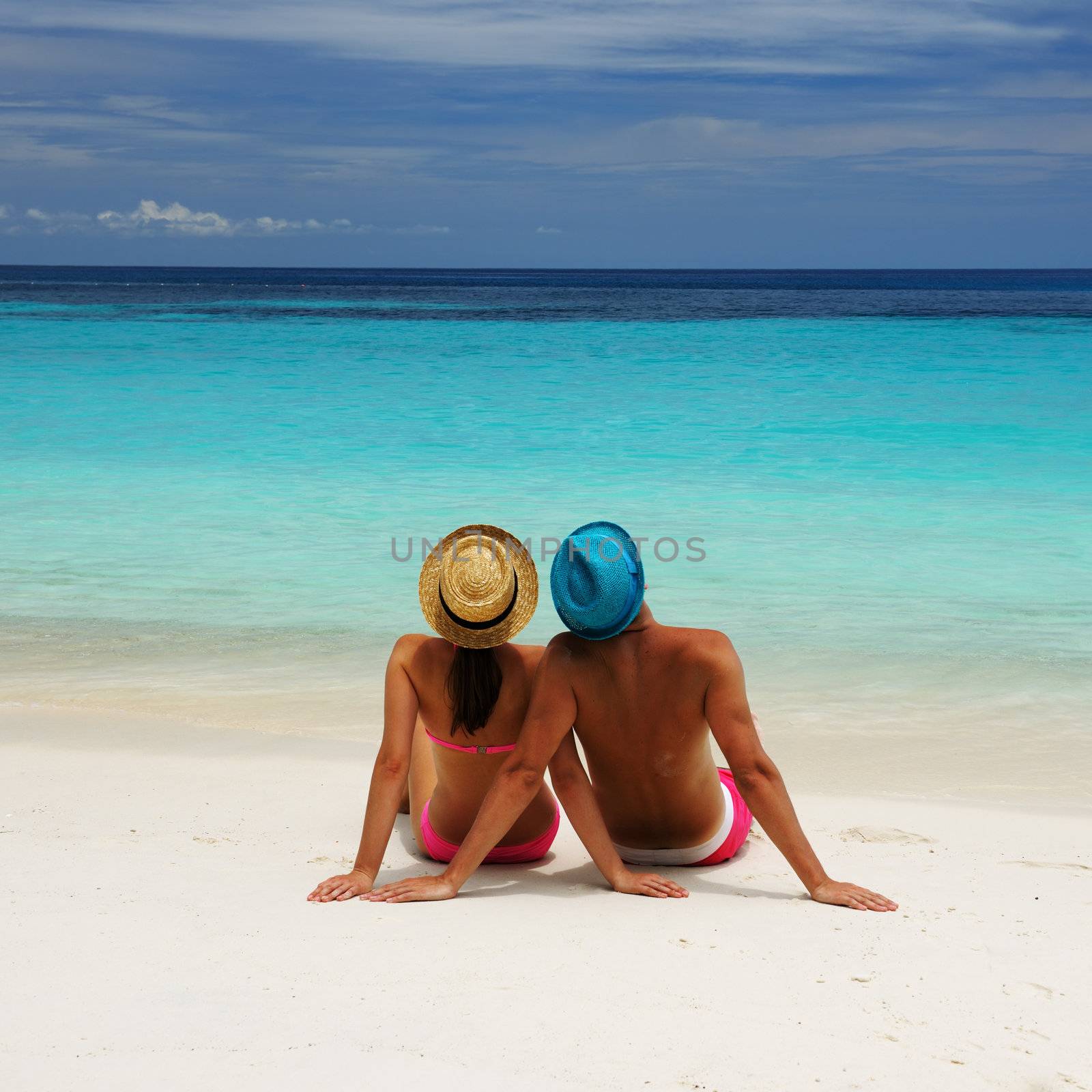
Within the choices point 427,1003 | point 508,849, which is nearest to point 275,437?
point 508,849

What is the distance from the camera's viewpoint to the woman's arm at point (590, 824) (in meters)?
2.72

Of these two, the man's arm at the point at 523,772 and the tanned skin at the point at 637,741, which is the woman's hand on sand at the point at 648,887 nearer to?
the tanned skin at the point at 637,741

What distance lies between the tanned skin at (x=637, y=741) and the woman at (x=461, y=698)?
13 cm

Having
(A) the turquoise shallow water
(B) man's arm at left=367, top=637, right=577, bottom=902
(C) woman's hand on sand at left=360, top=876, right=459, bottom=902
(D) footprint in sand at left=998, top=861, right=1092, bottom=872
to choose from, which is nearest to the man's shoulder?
(B) man's arm at left=367, top=637, right=577, bottom=902

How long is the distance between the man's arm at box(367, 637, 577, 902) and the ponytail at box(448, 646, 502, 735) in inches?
5.0

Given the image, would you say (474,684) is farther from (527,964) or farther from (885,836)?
(885,836)

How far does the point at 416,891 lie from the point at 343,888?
170mm

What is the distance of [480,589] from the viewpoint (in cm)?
263

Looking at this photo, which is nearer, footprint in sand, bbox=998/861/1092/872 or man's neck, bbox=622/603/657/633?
man's neck, bbox=622/603/657/633

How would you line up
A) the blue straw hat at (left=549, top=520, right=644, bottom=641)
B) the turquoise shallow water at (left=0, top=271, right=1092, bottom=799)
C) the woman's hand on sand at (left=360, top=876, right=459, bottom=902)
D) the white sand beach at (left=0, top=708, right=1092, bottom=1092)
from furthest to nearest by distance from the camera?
the turquoise shallow water at (left=0, top=271, right=1092, bottom=799) < the woman's hand on sand at (left=360, top=876, right=459, bottom=902) < the blue straw hat at (left=549, top=520, right=644, bottom=641) < the white sand beach at (left=0, top=708, right=1092, bottom=1092)

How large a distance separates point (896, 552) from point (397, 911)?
16.9 ft

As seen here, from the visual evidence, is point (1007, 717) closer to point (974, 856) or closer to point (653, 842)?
point (974, 856)

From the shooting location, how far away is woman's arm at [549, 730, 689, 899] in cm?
272

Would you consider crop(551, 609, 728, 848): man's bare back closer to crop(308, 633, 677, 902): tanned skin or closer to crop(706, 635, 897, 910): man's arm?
crop(706, 635, 897, 910): man's arm
